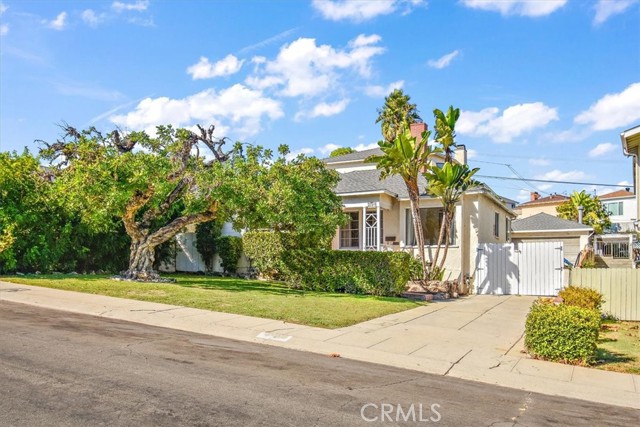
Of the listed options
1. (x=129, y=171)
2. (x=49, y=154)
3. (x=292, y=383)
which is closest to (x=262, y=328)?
(x=292, y=383)

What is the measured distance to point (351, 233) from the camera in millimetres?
23094

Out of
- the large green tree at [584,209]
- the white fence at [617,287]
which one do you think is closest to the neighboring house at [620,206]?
the large green tree at [584,209]

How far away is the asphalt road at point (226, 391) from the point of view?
4.71 m

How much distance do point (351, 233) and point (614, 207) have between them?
150 ft

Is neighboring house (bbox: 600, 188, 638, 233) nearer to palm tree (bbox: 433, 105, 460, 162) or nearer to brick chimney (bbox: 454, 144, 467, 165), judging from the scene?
brick chimney (bbox: 454, 144, 467, 165)

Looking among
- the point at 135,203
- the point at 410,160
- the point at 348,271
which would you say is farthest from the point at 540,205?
the point at 135,203

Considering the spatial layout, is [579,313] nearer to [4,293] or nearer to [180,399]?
[180,399]

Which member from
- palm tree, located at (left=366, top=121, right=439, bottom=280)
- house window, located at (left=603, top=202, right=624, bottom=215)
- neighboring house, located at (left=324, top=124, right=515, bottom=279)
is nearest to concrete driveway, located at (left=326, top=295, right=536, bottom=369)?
palm tree, located at (left=366, top=121, right=439, bottom=280)

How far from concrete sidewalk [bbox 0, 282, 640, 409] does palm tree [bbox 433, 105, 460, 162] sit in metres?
7.73

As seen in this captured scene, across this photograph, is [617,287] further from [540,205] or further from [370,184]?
[540,205]

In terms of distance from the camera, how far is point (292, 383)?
19.8ft

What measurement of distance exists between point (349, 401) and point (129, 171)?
38.2 ft

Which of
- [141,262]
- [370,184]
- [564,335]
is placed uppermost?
[370,184]

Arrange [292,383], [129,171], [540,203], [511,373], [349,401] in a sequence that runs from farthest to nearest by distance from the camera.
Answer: [540,203], [129,171], [511,373], [292,383], [349,401]
